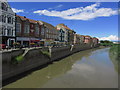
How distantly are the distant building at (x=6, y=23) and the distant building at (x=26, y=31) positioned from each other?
209 centimetres

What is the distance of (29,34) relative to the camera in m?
31.1

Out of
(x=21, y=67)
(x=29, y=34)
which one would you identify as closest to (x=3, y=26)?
(x=29, y=34)

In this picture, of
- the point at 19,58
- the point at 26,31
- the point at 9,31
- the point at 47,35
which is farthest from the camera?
the point at 47,35

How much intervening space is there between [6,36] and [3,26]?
2.31 metres

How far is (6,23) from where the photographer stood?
23.1m

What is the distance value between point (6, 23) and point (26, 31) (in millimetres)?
7418

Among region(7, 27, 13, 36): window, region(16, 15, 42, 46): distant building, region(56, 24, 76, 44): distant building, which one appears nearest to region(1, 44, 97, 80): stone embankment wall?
region(7, 27, 13, 36): window

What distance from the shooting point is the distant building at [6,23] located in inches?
878

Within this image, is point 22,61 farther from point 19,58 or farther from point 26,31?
point 26,31

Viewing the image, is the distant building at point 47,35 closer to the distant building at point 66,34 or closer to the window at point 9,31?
the window at point 9,31

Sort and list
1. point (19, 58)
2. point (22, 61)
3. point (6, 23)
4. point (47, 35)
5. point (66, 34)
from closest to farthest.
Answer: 1. point (19, 58)
2. point (22, 61)
3. point (6, 23)
4. point (47, 35)
5. point (66, 34)

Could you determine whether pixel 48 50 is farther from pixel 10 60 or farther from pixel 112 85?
pixel 112 85

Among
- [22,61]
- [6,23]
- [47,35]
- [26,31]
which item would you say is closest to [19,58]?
[22,61]

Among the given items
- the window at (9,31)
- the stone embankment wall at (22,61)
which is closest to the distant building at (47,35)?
the window at (9,31)
